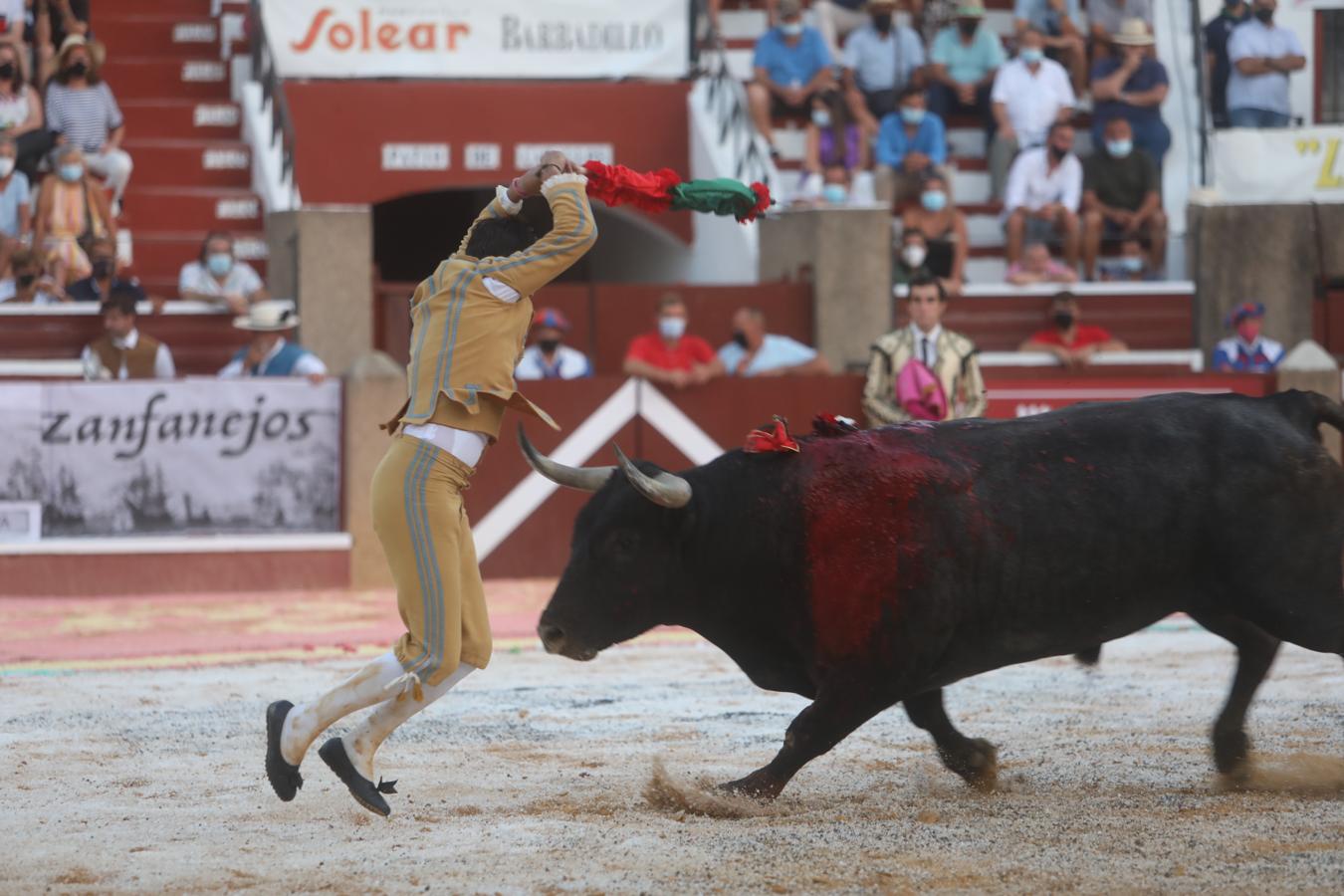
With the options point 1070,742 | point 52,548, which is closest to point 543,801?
point 1070,742

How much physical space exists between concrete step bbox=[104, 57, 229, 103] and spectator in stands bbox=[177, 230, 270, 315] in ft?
10.4

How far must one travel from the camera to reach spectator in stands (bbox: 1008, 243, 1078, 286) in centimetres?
1491

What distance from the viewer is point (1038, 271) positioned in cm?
1496

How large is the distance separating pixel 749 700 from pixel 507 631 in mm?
2834

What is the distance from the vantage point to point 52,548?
11.8 metres

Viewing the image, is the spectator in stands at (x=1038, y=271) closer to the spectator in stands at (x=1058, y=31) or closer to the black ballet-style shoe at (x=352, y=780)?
the spectator in stands at (x=1058, y=31)

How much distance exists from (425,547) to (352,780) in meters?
0.64

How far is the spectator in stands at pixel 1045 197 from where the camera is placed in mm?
15297

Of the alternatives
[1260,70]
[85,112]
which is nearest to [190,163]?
[85,112]

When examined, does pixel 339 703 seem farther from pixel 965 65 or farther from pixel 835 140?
pixel 965 65

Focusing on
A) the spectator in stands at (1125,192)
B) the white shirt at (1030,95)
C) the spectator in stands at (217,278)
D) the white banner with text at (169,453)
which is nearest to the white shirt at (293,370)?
the white banner with text at (169,453)

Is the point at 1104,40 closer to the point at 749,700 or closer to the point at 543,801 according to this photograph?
the point at 749,700

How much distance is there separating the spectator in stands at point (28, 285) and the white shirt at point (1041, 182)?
7.13 metres

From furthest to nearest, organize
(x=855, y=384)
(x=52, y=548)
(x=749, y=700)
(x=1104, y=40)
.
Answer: (x=1104, y=40), (x=855, y=384), (x=52, y=548), (x=749, y=700)
